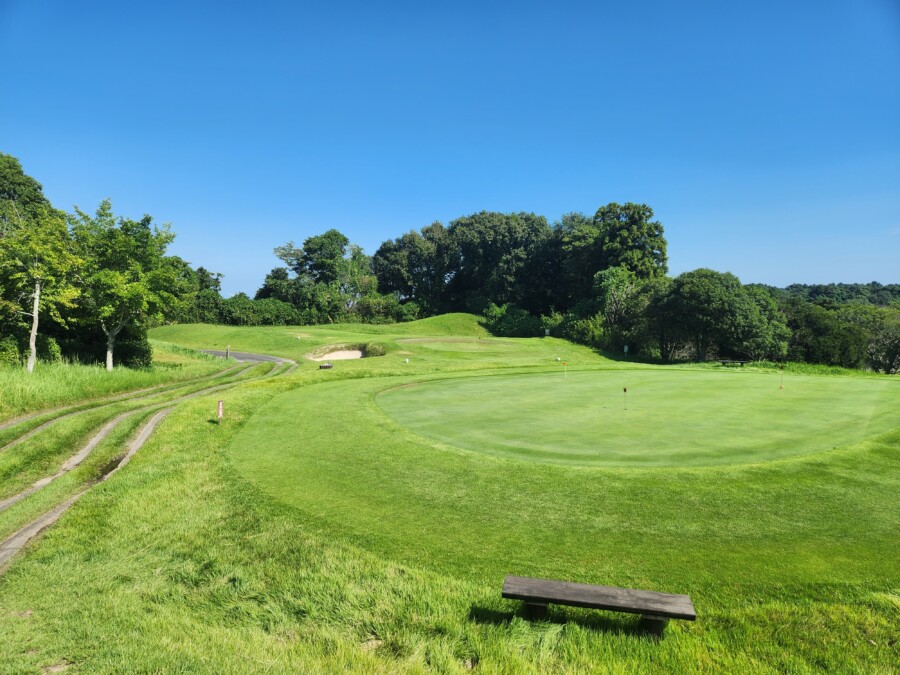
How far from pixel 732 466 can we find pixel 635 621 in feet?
18.2

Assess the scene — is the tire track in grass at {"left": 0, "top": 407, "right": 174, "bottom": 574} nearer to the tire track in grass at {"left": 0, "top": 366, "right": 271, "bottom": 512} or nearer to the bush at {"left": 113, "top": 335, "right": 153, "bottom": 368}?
the tire track in grass at {"left": 0, "top": 366, "right": 271, "bottom": 512}

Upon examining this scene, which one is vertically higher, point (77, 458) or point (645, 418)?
point (645, 418)

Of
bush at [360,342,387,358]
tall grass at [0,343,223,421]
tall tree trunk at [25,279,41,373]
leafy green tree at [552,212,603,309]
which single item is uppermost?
leafy green tree at [552,212,603,309]

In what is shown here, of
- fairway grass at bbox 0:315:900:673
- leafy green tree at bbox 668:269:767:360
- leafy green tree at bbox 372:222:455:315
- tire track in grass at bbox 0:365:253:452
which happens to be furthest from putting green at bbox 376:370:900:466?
leafy green tree at bbox 372:222:455:315

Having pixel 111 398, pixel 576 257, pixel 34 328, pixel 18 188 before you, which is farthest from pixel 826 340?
pixel 18 188

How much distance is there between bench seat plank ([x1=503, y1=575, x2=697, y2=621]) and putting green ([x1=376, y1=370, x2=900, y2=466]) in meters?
4.83

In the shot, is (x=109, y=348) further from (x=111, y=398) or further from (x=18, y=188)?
(x=18, y=188)

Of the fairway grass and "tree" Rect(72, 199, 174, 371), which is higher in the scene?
"tree" Rect(72, 199, 174, 371)

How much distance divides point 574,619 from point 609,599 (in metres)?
0.63

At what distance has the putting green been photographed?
9797 millimetres

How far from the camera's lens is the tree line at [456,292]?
2231cm

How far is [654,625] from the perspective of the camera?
4.25m

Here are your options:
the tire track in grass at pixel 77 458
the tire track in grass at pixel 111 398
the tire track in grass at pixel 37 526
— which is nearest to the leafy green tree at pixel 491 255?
the tire track in grass at pixel 111 398

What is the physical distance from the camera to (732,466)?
28.6 feet
